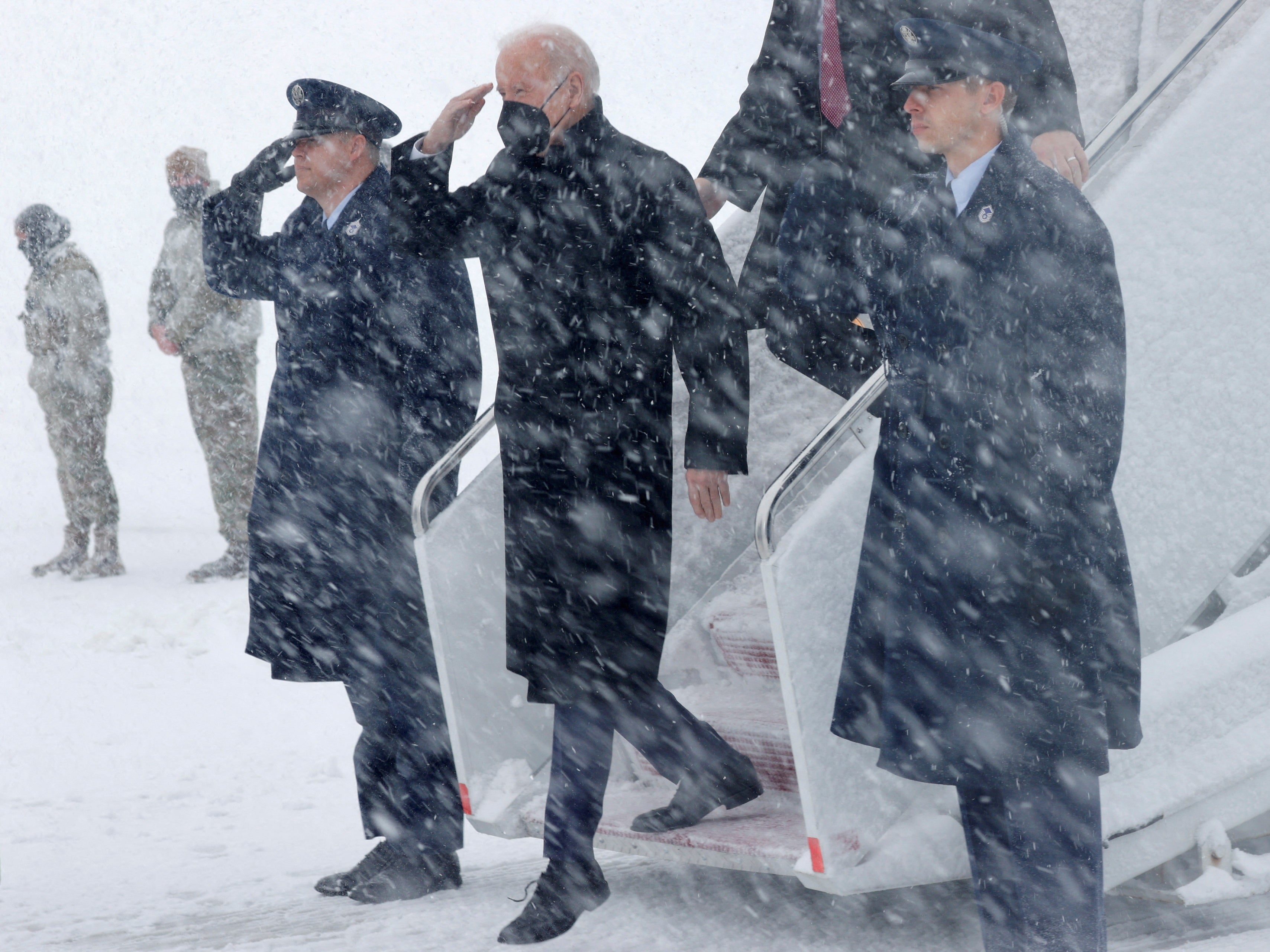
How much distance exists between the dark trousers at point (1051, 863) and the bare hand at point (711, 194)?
177 centimetres

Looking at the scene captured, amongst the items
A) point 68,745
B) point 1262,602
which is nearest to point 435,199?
point 1262,602

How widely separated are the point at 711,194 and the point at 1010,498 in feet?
5.12

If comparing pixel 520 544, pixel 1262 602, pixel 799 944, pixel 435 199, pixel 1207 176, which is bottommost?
pixel 799 944

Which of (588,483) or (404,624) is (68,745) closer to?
(404,624)

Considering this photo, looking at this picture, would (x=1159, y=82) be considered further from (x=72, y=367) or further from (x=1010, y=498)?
(x=72, y=367)

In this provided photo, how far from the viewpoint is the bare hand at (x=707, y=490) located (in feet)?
10.1

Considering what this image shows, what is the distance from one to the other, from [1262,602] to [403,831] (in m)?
2.16

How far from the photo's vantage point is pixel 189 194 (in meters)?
7.10

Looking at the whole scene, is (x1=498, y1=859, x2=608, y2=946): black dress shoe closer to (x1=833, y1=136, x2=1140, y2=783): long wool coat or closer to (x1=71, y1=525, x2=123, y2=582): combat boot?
(x1=833, y1=136, x2=1140, y2=783): long wool coat

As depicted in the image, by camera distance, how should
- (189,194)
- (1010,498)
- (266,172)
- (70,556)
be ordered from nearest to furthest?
(1010,498) < (266,172) < (189,194) < (70,556)

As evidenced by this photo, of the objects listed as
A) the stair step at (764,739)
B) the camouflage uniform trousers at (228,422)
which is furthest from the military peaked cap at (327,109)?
the camouflage uniform trousers at (228,422)

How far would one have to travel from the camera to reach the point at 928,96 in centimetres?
249

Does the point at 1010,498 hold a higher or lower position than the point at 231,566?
higher

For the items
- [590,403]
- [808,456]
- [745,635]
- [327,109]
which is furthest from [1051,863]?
[327,109]
